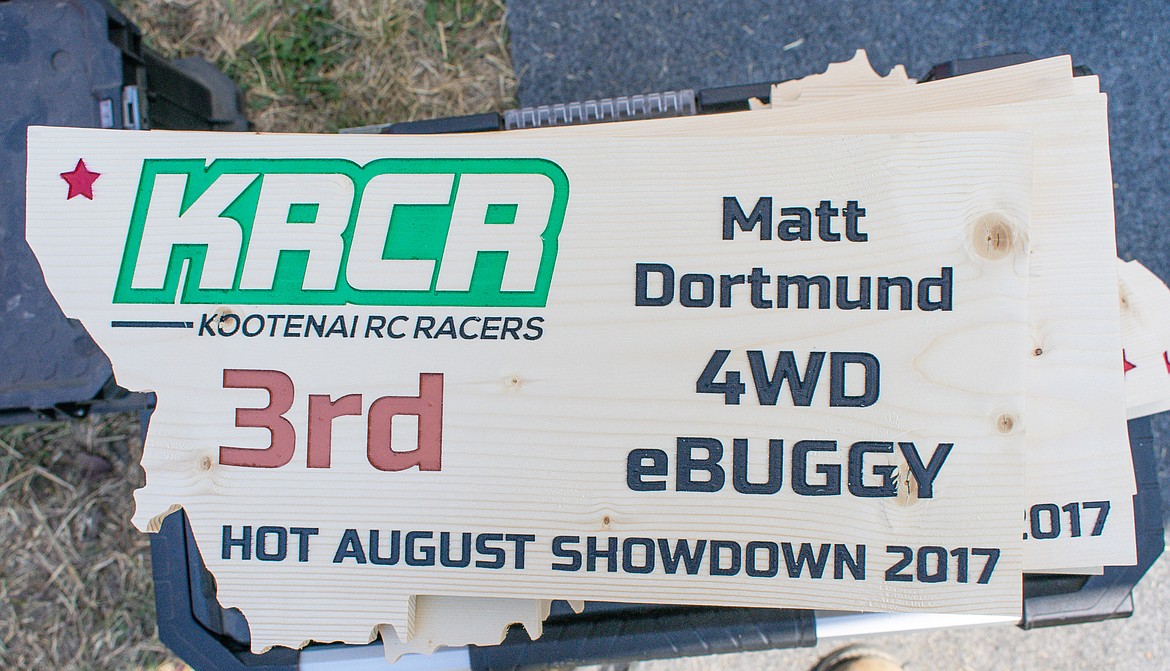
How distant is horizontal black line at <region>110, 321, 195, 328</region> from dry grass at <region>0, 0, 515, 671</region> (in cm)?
91

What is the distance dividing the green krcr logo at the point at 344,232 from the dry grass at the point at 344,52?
82 centimetres

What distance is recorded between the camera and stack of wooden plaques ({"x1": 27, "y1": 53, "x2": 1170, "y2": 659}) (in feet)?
2.56

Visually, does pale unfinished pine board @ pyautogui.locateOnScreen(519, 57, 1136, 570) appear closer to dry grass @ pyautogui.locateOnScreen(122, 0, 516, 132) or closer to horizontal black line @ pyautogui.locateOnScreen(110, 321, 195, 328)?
horizontal black line @ pyautogui.locateOnScreen(110, 321, 195, 328)

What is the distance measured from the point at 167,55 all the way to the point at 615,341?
141cm

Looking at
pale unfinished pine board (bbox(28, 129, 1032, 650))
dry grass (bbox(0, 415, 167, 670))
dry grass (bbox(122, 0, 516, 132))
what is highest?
dry grass (bbox(122, 0, 516, 132))

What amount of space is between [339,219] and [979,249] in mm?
720

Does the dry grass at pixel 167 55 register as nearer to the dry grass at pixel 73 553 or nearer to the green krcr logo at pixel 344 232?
the dry grass at pixel 73 553

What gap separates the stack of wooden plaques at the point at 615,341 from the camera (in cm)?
78

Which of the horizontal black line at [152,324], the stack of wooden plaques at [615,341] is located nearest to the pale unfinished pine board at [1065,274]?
the stack of wooden plaques at [615,341]

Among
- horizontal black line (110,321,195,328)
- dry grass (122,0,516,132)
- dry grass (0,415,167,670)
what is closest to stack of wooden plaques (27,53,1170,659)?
horizontal black line (110,321,195,328)

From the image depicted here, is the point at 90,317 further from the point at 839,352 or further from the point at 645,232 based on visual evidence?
the point at 839,352

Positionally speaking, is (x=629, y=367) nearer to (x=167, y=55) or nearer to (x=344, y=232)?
(x=344, y=232)

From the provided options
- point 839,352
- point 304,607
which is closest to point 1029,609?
point 839,352

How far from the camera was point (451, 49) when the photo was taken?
157 cm
